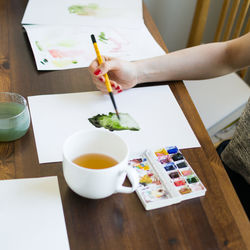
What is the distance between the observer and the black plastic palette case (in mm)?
610

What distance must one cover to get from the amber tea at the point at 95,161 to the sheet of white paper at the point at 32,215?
58 mm

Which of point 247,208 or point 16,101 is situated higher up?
point 16,101

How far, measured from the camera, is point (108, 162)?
61 centimetres

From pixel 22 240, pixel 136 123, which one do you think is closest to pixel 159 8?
pixel 136 123

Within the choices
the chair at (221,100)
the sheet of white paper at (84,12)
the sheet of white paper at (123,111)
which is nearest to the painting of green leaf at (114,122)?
the sheet of white paper at (123,111)

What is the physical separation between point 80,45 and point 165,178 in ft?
1.74

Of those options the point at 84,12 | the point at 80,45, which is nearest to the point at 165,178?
the point at 80,45

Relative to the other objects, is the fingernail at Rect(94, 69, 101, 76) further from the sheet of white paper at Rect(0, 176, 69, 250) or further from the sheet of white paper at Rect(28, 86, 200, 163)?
the sheet of white paper at Rect(0, 176, 69, 250)

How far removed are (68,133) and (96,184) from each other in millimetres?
195

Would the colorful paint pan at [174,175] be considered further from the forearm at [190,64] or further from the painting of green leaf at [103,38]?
the painting of green leaf at [103,38]

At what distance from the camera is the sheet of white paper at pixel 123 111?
714mm

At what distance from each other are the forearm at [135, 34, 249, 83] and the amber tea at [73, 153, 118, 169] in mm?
336

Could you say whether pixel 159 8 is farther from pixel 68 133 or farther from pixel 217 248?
pixel 217 248

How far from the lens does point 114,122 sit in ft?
2.52
